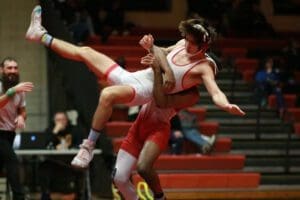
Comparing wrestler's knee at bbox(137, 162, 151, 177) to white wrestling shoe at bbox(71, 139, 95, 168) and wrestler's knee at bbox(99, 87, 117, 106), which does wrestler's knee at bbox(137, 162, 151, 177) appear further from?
wrestler's knee at bbox(99, 87, 117, 106)

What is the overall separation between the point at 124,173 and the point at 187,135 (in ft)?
17.8

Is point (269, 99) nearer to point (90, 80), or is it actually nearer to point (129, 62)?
point (129, 62)

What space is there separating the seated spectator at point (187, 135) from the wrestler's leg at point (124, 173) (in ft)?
16.4

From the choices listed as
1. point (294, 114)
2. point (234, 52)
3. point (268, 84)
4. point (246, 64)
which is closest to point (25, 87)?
point (268, 84)

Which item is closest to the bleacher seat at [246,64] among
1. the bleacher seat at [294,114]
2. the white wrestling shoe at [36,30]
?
the bleacher seat at [294,114]

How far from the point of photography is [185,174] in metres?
12.2

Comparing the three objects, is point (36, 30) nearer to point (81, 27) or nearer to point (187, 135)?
point (187, 135)

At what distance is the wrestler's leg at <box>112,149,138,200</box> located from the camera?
24.1 ft

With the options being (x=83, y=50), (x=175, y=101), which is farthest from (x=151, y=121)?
(x=83, y=50)

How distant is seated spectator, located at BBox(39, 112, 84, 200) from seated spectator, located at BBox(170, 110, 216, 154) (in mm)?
1555

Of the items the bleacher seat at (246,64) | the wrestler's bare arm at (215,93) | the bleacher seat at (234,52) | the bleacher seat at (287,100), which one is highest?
the wrestler's bare arm at (215,93)

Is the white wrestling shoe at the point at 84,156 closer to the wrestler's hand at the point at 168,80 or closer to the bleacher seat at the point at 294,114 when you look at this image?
the wrestler's hand at the point at 168,80

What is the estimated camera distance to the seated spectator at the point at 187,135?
41.1 ft

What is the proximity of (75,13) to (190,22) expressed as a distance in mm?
7968
